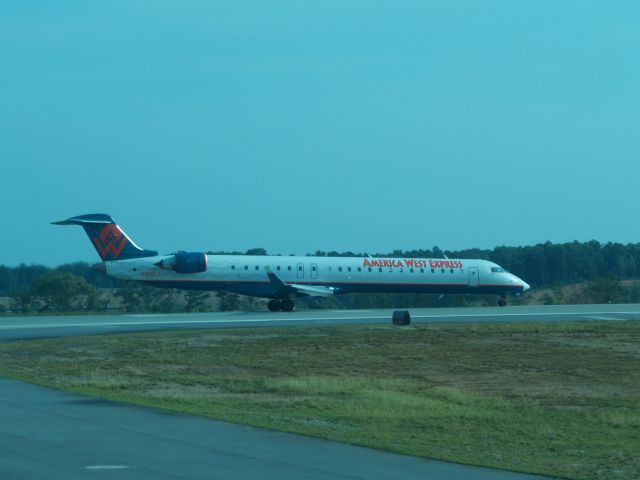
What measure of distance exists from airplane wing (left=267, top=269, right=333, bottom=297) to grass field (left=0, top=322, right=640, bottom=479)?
501 inches

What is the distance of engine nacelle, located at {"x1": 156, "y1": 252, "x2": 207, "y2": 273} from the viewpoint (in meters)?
51.3

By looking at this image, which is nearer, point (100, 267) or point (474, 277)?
point (100, 267)

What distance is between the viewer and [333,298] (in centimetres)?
8006

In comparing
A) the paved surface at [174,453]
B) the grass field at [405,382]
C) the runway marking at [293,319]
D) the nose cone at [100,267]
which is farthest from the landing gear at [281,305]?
the paved surface at [174,453]

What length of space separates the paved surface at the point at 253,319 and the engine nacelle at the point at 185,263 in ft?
9.35

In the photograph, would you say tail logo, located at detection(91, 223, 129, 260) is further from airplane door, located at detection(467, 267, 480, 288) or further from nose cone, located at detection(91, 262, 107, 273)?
airplane door, located at detection(467, 267, 480, 288)

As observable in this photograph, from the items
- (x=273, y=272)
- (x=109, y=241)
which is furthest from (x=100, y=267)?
(x=273, y=272)

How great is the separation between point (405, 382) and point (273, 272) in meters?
29.5

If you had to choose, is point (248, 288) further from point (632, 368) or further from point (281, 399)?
point (281, 399)

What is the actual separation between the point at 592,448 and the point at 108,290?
74320 mm

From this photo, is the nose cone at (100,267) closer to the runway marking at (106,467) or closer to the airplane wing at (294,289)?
the airplane wing at (294,289)

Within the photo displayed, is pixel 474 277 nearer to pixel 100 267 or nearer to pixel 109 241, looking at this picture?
pixel 109 241

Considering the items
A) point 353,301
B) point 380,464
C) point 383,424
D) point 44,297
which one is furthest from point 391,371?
point 353,301

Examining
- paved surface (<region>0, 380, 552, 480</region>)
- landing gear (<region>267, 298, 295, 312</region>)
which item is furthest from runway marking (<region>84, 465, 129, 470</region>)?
landing gear (<region>267, 298, 295, 312</region>)
